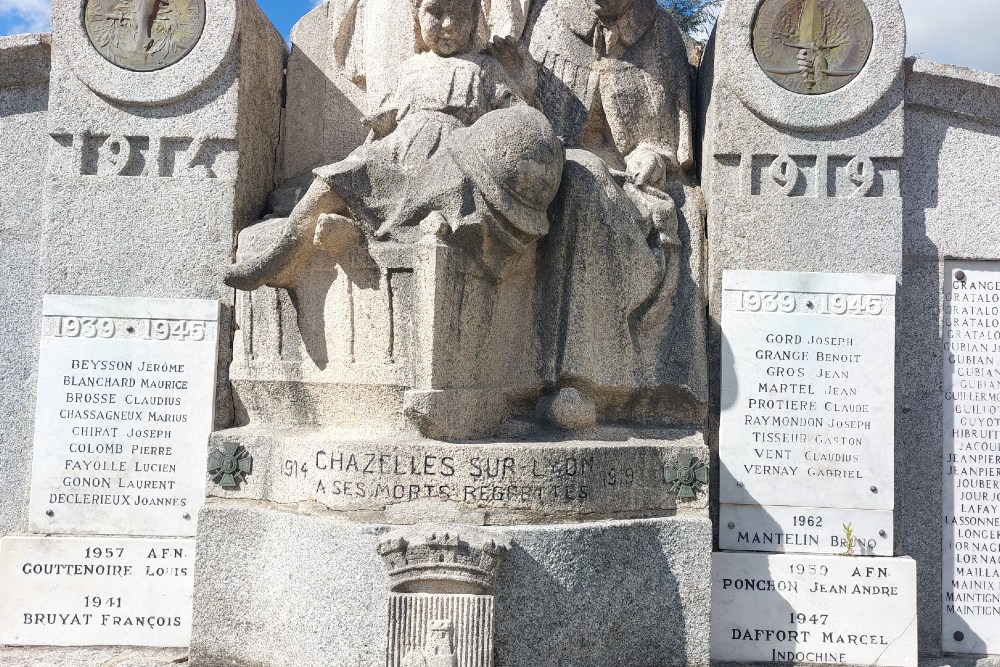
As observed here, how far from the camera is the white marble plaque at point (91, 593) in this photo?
4672mm

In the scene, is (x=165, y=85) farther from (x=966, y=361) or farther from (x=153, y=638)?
(x=966, y=361)

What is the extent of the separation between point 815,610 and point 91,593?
140 inches

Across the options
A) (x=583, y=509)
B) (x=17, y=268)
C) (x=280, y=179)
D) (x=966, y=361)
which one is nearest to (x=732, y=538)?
(x=583, y=509)

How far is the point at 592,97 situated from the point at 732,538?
7.89 ft

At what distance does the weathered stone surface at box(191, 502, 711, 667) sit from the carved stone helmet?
4.60ft

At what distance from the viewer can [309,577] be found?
4.07m

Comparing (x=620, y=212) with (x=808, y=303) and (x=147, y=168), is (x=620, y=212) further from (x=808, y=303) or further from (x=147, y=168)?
(x=147, y=168)

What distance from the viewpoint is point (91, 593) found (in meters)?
4.70

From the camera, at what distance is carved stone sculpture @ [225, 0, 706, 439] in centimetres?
409

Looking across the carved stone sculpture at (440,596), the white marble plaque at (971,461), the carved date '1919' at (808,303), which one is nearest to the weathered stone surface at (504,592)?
the carved stone sculpture at (440,596)

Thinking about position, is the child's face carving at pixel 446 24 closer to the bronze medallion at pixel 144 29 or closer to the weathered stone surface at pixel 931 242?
the bronze medallion at pixel 144 29

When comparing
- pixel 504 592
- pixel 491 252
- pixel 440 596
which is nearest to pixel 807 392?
pixel 491 252

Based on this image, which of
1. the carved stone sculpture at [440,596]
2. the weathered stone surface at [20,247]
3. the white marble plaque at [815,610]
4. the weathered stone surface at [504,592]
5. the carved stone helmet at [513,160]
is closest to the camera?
the carved stone sculpture at [440,596]

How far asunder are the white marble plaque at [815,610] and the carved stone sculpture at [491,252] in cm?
85
